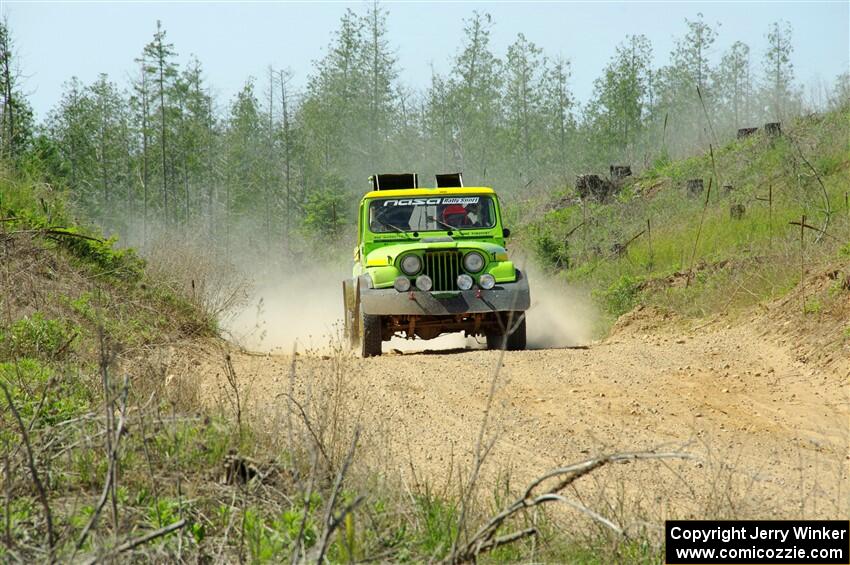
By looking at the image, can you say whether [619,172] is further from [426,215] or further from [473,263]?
[473,263]

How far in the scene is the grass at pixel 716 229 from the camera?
13500 mm

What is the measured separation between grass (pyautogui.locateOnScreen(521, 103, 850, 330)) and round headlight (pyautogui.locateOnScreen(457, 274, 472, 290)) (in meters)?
3.81

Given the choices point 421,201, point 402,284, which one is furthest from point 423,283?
point 421,201

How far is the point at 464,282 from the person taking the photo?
11.4 m

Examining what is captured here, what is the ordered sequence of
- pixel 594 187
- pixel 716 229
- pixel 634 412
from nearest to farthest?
pixel 634 412
pixel 716 229
pixel 594 187

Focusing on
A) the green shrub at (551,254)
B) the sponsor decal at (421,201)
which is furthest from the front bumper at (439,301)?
the green shrub at (551,254)

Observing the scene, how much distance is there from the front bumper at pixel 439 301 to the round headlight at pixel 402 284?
49 millimetres

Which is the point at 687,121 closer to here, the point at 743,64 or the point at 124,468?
the point at 743,64

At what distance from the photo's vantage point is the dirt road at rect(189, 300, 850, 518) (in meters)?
5.57

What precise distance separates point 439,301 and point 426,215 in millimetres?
1688

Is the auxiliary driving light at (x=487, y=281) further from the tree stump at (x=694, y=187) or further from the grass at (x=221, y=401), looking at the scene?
the tree stump at (x=694, y=187)

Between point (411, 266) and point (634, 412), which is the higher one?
point (411, 266)

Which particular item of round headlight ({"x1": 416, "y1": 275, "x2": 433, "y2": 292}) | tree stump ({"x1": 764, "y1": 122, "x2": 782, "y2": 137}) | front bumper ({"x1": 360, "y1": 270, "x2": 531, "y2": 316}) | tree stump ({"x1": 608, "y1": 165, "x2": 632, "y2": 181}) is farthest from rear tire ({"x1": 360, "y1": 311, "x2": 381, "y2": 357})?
tree stump ({"x1": 608, "y1": 165, "x2": 632, "y2": 181})

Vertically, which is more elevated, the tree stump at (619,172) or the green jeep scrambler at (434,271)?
the tree stump at (619,172)
